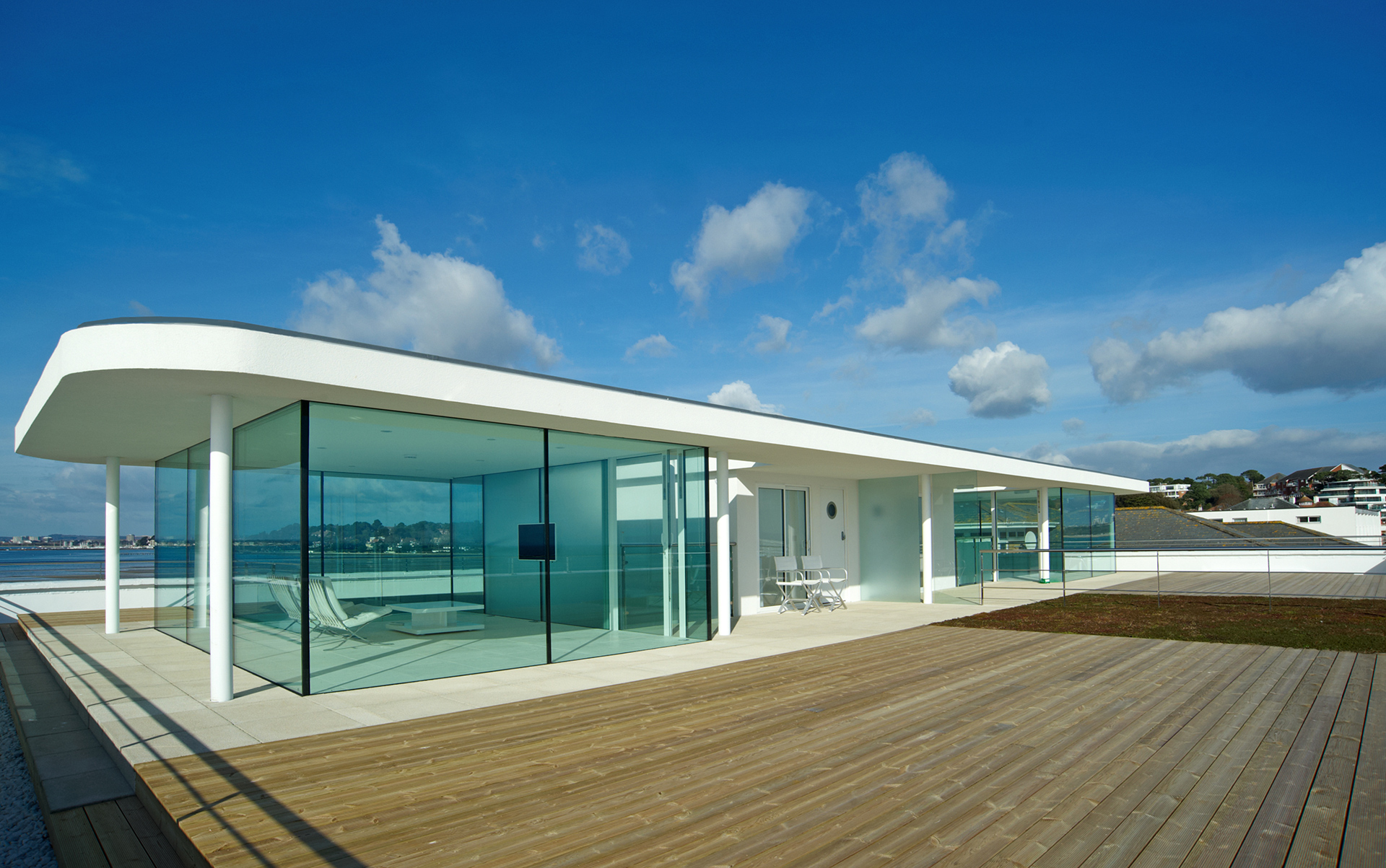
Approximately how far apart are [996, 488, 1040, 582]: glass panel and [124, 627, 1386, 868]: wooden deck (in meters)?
10.1

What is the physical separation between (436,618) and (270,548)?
1864 mm

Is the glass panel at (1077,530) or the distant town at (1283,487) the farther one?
the distant town at (1283,487)

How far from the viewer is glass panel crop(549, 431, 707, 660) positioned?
24.8 feet

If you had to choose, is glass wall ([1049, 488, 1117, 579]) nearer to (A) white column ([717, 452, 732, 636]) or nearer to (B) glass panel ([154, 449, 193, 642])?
(A) white column ([717, 452, 732, 636])

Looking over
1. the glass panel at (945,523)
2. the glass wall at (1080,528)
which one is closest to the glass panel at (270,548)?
the glass panel at (945,523)

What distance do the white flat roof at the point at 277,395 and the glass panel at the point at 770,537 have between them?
2.48 meters

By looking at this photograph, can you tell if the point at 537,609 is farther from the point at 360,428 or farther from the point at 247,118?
the point at 247,118

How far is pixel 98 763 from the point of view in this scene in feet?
14.3

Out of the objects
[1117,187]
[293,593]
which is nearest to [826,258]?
[1117,187]

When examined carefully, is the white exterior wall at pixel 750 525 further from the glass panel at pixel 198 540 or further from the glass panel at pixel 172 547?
the glass panel at pixel 172 547

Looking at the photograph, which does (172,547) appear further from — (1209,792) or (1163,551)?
(1163,551)

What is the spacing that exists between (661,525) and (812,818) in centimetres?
567

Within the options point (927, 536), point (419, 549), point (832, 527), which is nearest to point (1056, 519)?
point (927, 536)

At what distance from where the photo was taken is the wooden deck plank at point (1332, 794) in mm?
2723
